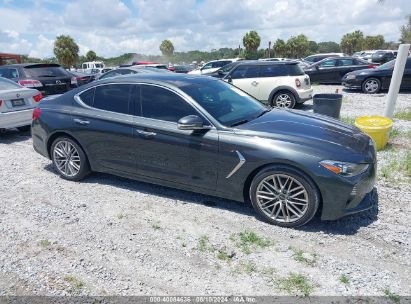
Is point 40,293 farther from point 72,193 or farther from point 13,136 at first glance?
point 13,136

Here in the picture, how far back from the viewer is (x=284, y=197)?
3688 millimetres

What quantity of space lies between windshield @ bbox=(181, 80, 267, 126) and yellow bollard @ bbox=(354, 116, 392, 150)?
7.60ft

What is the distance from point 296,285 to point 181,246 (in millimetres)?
1202

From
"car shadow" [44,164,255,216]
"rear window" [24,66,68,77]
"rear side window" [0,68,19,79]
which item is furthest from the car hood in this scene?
"rear side window" [0,68,19,79]

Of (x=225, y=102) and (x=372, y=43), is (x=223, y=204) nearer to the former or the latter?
(x=225, y=102)

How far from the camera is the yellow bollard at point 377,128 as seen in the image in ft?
19.6

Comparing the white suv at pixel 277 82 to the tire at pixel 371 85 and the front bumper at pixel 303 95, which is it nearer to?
the front bumper at pixel 303 95

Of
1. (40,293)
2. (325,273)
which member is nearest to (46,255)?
(40,293)

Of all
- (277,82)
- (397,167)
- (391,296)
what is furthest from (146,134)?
(277,82)

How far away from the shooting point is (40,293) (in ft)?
9.54

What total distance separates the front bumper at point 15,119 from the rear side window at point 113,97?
3.82 metres

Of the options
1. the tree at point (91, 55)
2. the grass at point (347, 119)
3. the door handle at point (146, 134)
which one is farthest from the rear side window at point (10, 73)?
the tree at point (91, 55)

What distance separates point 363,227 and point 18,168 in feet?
18.1

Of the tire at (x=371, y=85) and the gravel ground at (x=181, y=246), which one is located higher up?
the tire at (x=371, y=85)
